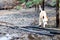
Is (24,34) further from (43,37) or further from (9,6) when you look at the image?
(9,6)

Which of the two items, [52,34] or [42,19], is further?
[42,19]

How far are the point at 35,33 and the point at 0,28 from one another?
7.86ft

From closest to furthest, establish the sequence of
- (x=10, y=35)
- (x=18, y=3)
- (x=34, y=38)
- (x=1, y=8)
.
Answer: (x=34, y=38) → (x=10, y=35) → (x=1, y=8) → (x=18, y=3)

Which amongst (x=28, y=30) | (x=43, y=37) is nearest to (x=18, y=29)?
(x=28, y=30)

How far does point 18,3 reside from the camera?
776 inches

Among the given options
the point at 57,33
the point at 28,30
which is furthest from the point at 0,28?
the point at 57,33

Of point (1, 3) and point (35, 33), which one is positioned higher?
point (1, 3)

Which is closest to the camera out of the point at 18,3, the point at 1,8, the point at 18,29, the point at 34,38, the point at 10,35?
the point at 34,38

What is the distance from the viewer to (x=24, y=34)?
25.3ft

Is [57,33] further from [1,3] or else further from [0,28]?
[1,3]

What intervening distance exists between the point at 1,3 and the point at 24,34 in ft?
39.5

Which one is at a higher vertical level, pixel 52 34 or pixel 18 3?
pixel 18 3

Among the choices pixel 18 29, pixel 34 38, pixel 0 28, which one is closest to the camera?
pixel 34 38

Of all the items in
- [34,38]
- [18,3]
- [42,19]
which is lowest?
[34,38]
